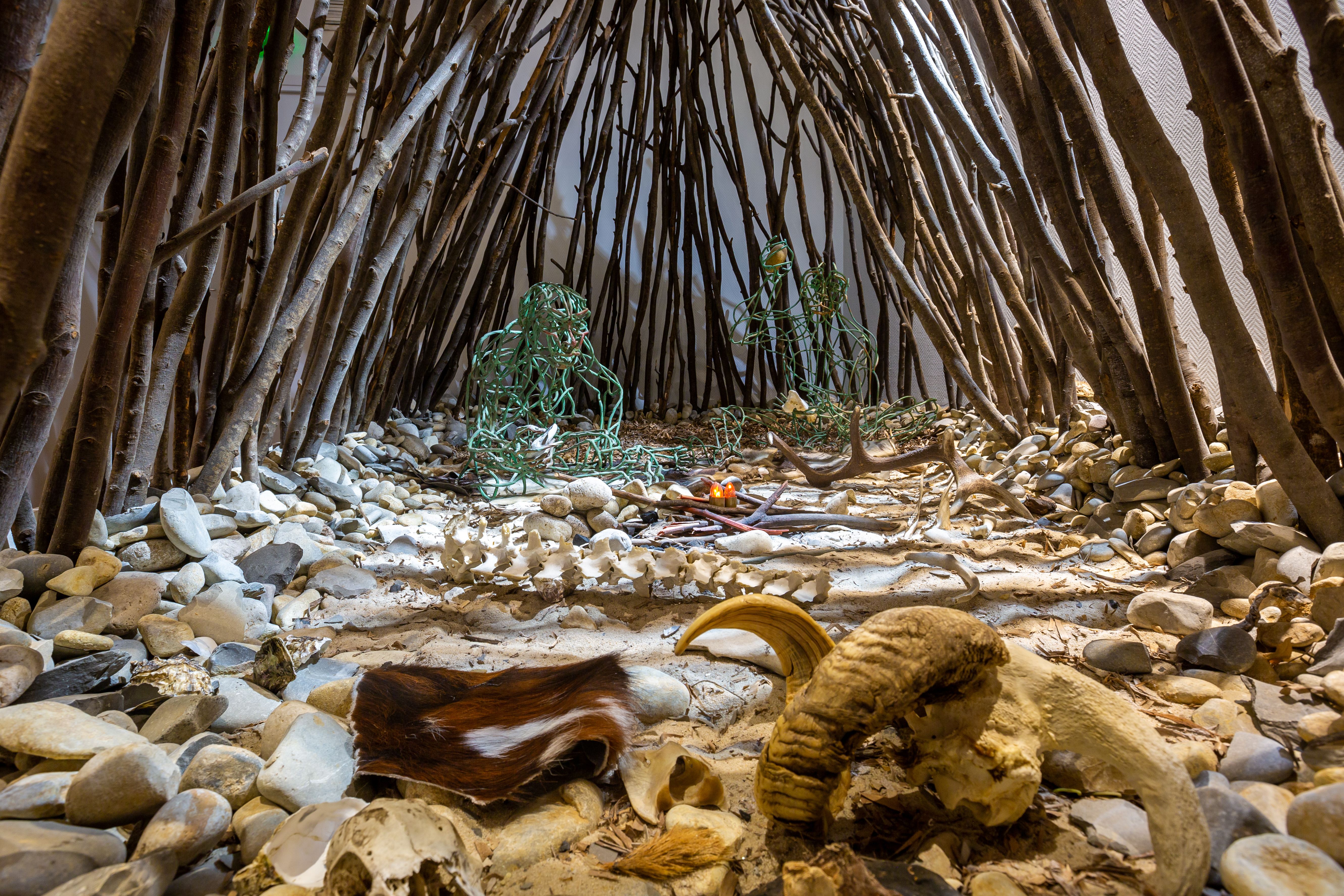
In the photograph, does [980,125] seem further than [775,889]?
Yes

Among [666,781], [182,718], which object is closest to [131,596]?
[182,718]

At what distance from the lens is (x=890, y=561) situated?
4.26ft

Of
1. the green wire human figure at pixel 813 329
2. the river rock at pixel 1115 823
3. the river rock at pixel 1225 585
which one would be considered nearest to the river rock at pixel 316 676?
the river rock at pixel 1115 823

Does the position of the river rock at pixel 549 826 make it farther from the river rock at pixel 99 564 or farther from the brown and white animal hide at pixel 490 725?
the river rock at pixel 99 564

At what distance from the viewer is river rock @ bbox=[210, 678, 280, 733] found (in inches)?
27.3

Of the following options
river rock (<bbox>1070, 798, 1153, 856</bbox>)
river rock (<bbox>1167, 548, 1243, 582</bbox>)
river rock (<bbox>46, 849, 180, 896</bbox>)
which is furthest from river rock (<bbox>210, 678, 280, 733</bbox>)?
river rock (<bbox>1167, 548, 1243, 582</bbox>)

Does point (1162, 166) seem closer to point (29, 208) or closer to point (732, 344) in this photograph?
point (29, 208)

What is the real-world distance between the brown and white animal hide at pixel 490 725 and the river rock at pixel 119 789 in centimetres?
14

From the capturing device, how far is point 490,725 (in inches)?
26.2

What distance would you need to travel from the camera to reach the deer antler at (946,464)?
57.5 inches

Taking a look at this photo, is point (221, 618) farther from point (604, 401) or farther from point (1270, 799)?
point (604, 401)

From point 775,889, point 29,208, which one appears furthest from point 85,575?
point 775,889

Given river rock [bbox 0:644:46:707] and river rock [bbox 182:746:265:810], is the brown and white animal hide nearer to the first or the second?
river rock [bbox 182:746:265:810]

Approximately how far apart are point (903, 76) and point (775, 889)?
6.56ft
